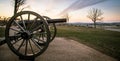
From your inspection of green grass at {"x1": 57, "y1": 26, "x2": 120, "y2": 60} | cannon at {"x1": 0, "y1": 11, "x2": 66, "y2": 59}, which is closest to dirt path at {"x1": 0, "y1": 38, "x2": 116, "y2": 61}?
cannon at {"x1": 0, "y1": 11, "x2": 66, "y2": 59}

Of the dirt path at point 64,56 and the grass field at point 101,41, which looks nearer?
the dirt path at point 64,56

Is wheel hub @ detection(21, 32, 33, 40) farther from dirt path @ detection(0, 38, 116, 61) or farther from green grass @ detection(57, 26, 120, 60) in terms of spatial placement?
green grass @ detection(57, 26, 120, 60)

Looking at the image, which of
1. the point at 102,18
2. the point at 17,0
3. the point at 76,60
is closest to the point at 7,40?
the point at 76,60

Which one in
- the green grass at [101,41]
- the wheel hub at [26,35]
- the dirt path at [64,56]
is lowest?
the green grass at [101,41]

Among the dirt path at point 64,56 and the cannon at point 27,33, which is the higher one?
the cannon at point 27,33

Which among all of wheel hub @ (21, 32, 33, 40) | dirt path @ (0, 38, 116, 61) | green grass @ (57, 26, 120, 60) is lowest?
green grass @ (57, 26, 120, 60)

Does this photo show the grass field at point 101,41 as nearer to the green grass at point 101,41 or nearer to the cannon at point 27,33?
the green grass at point 101,41

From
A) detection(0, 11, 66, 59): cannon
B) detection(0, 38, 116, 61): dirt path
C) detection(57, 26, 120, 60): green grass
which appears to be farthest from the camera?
detection(57, 26, 120, 60): green grass

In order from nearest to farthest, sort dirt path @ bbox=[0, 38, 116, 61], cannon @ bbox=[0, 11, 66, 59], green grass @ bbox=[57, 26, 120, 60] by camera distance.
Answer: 1. cannon @ bbox=[0, 11, 66, 59]
2. dirt path @ bbox=[0, 38, 116, 61]
3. green grass @ bbox=[57, 26, 120, 60]

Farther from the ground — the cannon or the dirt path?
the cannon

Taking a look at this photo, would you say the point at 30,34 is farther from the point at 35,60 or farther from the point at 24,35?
the point at 35,60

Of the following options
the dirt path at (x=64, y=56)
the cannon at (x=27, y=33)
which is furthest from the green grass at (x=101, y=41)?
the cannon at (x=27, y=33)

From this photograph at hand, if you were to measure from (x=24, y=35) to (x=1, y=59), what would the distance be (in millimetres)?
1088

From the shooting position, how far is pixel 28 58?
4.23m
